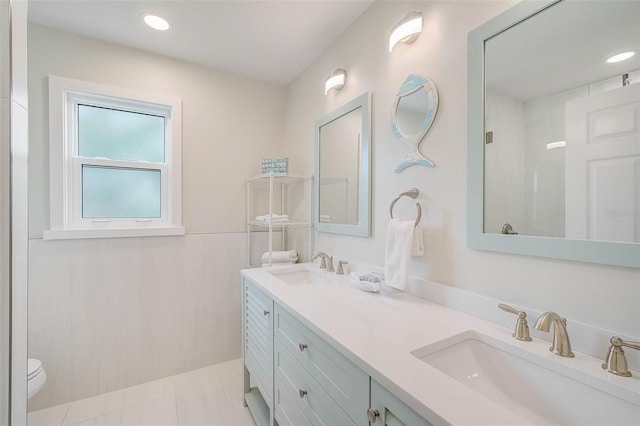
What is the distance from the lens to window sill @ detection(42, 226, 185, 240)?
1730 mm

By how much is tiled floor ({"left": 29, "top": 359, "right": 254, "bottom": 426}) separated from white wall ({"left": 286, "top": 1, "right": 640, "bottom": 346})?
1.23 m

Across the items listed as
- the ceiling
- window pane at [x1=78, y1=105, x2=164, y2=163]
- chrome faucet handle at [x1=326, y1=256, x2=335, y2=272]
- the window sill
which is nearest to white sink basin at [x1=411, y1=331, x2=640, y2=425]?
chrome faucet handle at [x1=326, y1=256, x2=335, y2=272]

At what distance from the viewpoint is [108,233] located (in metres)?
1.88

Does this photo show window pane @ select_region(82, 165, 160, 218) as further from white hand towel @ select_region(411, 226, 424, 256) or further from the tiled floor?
white hand towel @ select_region(411, 226, 424, 256)

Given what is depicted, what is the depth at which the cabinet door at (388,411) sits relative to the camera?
2.03 ft

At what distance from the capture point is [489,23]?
1.00 metres

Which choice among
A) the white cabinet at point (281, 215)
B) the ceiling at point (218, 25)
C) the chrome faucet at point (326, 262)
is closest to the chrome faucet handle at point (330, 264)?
the chrome faucet at point (326, 262)

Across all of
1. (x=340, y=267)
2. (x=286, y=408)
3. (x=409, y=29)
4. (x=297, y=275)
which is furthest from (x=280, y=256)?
(x=409, y=29)

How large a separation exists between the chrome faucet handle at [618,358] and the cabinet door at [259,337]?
1198 millimetres

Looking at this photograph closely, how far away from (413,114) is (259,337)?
4.76 ft

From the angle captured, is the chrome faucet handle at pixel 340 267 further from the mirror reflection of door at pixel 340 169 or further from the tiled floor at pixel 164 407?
the tiled floor at pixel 164 407

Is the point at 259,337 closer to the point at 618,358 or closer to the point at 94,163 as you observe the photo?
the point at 618,358

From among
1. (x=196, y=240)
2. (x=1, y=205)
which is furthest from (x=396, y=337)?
(x=196, y=240)

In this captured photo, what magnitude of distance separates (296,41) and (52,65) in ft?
5.17
